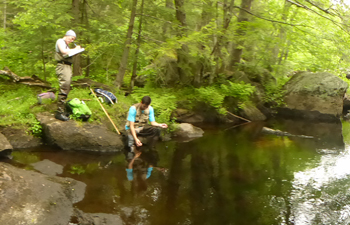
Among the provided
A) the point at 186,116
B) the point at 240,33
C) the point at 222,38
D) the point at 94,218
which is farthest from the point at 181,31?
the point at 94,218

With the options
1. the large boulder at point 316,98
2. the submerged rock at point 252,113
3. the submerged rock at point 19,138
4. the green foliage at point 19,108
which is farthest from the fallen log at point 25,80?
the large boulder at point 316,98

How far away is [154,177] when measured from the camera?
591 cm

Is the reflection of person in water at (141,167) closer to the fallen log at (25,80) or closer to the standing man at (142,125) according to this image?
the standing man at (142,125)

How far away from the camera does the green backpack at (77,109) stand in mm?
7301

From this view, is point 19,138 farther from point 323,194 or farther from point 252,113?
point 252,113

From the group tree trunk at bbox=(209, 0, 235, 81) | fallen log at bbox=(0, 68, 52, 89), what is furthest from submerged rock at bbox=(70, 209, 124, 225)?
tree trunk at bbox=(209, 0, 235, 81)

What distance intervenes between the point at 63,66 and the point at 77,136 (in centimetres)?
176

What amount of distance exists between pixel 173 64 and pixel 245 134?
5.03m

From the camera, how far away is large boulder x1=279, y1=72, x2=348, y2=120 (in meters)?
15.5

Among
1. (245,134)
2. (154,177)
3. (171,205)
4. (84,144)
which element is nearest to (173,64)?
(245,134)

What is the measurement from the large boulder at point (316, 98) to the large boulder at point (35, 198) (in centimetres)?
1426

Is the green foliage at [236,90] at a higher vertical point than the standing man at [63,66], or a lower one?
lower

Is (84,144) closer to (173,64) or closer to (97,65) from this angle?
(97,65)

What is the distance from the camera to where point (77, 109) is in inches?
288
